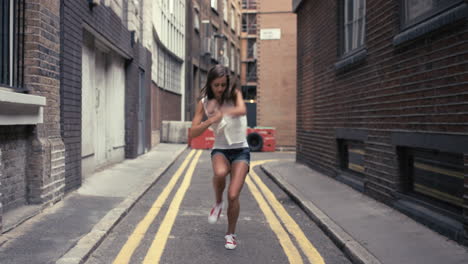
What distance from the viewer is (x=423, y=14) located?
19.3 ft

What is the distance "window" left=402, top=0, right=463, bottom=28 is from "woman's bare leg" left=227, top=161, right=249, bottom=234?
3050 mm

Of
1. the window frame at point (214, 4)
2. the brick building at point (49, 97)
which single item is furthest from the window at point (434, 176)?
the window frame at point (214, 4)

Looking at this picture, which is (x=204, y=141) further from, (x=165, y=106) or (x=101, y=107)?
(x=101, y=107)

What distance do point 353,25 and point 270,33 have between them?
38.5ft

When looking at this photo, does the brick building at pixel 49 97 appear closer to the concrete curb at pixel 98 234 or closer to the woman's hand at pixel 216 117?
the concrete curb at pixel 98 234

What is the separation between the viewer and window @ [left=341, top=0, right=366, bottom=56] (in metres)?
8.54

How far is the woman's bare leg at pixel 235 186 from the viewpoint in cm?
461

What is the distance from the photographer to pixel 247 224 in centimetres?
Result: 605

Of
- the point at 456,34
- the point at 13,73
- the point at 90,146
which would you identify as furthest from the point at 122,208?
the point at 456,34

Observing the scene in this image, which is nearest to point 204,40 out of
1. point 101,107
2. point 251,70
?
point 251,70

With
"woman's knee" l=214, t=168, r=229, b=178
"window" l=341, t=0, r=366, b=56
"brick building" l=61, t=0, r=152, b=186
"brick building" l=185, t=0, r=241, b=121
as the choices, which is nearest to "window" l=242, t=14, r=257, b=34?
"brick building" l=185, t=0, r=241, b=121

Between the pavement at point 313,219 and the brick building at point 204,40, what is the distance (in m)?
19.3

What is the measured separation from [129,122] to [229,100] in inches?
365

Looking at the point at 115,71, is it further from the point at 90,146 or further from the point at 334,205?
the point at 334,205
